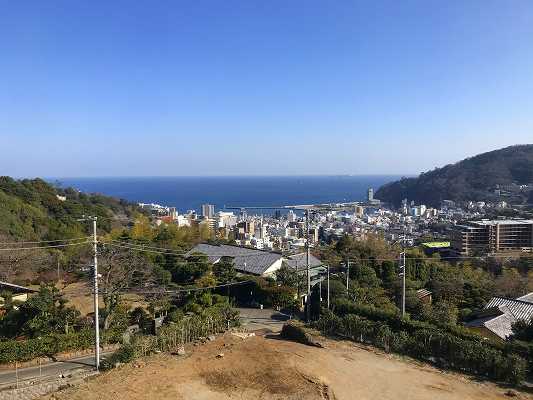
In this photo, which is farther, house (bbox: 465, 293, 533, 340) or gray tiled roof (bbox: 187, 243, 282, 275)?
gray tiled roof (bbox: 187, 243, 282, 275)

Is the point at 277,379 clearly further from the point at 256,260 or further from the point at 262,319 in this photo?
the point at 256,260

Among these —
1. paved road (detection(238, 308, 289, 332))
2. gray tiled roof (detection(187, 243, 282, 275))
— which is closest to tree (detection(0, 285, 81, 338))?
paved road (detection(238, 308, 289, 332))

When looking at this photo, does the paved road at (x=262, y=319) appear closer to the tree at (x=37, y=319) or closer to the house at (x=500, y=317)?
the tree at (x=37, y=319)

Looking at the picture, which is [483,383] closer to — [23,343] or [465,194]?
[23,343]

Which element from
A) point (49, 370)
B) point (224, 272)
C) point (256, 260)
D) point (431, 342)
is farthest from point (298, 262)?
point (49, 370)

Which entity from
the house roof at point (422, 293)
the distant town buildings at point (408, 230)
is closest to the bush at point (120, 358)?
the house roof at point (422, 293)

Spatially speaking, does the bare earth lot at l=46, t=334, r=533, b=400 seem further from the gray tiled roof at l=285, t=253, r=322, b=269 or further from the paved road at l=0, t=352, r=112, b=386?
the gray tiled roof at l=285, t=253, r=322, b=269
